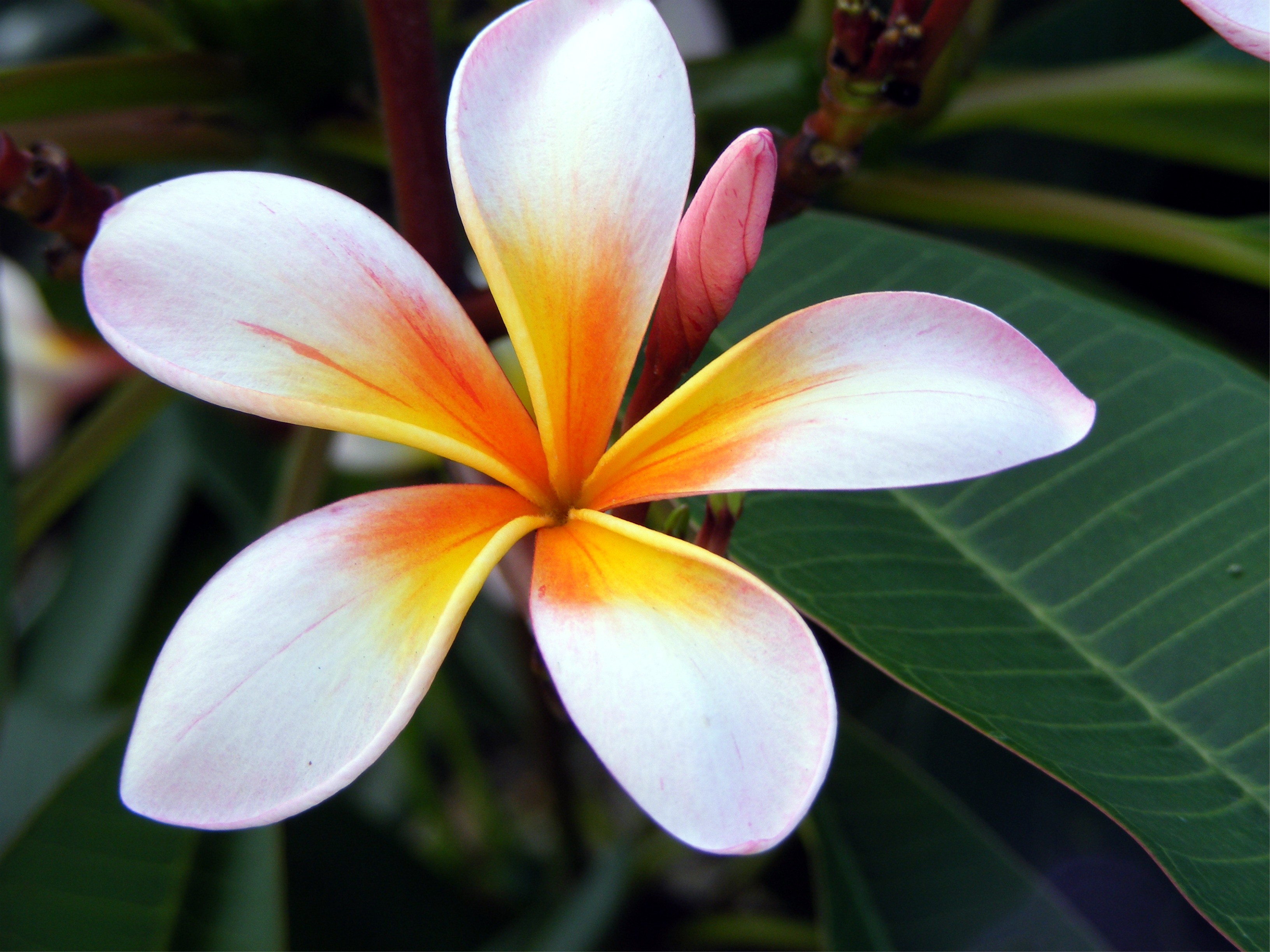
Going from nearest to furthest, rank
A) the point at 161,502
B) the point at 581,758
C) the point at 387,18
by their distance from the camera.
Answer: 1. the point at 387,18
2. the point at 161,502
3. the point at 581,758

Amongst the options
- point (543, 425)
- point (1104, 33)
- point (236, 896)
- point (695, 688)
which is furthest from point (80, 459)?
point (1104, 33)

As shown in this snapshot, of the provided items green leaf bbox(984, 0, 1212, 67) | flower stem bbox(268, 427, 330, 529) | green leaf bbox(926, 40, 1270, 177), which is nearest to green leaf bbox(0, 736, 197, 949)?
flower stem bbox(268, 427, 330, 529)

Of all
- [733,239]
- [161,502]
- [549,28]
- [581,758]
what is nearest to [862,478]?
[733,239]

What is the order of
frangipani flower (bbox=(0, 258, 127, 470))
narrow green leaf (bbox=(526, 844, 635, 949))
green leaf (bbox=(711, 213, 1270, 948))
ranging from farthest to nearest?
1. frangipani flower (bbox=(0, 258, 127, 470))
2. narrow green leaf (bbox=(526, 844, 635, 949))
3. green leaf (bbox=(711, 213, 1270, 948))

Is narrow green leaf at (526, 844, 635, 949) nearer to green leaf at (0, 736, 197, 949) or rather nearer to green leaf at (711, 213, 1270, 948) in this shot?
green leaf at (0, 736, 197, 949)

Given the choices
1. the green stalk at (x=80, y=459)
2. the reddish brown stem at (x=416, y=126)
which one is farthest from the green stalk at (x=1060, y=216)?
the green stalk at (x=80, y=459)

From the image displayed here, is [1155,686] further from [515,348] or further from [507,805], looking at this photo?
[507,805]
